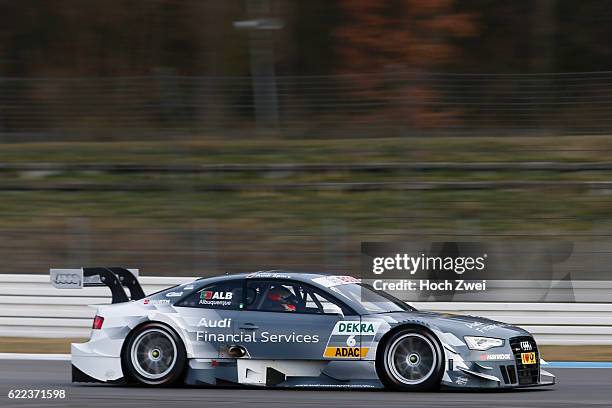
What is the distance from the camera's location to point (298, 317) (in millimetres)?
9672

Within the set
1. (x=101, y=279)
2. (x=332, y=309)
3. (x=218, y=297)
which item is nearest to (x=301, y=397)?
(x=332, y=309)

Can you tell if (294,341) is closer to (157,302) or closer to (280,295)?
(280,295)

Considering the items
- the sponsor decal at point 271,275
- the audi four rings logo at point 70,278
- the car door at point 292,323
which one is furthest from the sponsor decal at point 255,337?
the audi four rings logo at point 70,278

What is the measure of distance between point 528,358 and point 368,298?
1.54 metres

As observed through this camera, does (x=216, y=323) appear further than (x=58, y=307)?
No

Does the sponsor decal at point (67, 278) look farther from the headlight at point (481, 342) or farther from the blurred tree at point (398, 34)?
the blurred tree at point (398, 34)

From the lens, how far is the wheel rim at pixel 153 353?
984cm

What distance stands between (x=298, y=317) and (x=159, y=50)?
16.3 m

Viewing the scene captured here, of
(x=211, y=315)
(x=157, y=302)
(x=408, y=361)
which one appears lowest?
(x=408, y=361)

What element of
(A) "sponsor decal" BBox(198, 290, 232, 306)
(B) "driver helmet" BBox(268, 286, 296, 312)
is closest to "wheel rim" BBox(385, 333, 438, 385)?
(B) "driver helmet" BBox(268, 286, 296, 312)

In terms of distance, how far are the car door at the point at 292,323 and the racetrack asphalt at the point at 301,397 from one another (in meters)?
0.35

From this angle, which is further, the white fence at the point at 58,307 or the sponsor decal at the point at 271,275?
the white fence at the point at 58,307

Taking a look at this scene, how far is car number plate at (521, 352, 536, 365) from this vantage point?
30.9 feet

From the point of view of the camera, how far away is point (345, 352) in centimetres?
941
